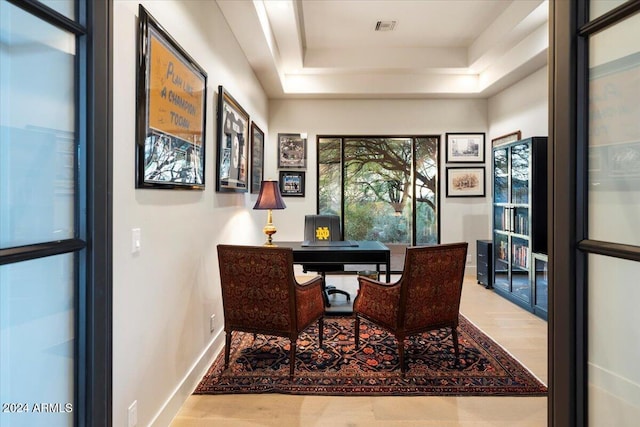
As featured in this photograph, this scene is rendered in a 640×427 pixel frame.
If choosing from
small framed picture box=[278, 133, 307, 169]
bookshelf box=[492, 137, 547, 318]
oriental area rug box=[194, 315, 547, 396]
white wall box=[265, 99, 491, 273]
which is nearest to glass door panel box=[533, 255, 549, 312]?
bookshelf box=[492, 137, 547, 318]

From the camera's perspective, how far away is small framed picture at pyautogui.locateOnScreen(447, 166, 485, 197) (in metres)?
5.56

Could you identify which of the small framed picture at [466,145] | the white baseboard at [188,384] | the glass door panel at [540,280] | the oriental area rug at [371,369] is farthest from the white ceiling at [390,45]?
the oriental area rug at [371,369]

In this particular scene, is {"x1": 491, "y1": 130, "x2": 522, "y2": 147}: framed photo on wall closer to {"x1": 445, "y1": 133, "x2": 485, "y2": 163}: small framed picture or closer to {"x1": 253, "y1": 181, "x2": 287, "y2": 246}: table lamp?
{"x1": 445, "y1": 133, "x2": 485, "y2": 163}: small framed picture

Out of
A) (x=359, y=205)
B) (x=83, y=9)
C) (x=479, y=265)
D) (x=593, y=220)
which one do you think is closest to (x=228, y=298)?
(x=83, y=9)

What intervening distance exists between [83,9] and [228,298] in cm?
187

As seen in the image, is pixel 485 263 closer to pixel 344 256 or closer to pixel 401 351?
pixel 344 256

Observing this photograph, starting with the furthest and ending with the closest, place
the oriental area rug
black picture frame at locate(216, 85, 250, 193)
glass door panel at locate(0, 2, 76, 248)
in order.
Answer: black picture frame at locate(216, 85, 250, 193)
the oriental area rug
glass door panel at locate(0, 2, 76, 248)

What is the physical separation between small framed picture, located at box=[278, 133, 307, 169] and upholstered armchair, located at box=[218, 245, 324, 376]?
11.4 feet

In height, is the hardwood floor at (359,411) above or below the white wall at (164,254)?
below

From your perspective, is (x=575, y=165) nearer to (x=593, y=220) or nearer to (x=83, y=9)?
(x=593, y=220)

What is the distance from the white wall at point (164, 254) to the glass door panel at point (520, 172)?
350 cm

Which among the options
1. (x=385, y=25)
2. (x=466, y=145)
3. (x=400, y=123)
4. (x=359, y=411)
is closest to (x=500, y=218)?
(x=466, y=145)

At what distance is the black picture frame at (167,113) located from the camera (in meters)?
1.57

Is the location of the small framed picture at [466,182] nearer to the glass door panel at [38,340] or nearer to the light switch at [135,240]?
the light switch at [135,240]
